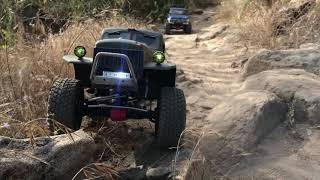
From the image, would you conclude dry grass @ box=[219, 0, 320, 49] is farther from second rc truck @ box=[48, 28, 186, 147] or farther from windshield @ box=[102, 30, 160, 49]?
second rc truck @ box=[48, 28, 186, 147]

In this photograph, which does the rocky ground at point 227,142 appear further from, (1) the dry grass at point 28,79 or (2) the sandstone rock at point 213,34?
(2) the sandstone rock at point 213,34

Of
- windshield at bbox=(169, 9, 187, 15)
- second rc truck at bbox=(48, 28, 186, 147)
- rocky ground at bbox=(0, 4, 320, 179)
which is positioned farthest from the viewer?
windshield at bbox=(169, 9, 187, 15)


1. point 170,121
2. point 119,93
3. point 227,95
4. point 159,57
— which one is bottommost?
point 227,95

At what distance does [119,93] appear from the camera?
5.06 metres

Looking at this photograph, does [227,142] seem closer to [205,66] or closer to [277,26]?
[205,66]

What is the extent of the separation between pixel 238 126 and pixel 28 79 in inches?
113

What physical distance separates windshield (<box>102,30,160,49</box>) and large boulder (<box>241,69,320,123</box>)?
139 cm

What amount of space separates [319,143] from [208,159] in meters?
1.24

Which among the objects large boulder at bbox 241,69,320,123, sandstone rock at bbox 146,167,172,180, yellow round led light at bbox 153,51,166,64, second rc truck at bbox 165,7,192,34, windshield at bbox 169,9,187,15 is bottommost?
second rc truck at bbox 165,7,192,34

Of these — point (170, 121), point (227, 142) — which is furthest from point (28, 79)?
point (227, 142)

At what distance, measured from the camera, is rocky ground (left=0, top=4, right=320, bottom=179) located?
4.06 meters

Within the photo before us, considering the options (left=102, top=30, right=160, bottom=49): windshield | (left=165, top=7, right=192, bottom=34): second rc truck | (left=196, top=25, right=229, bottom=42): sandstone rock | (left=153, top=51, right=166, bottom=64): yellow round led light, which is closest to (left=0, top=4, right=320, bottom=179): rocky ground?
(left=153, top=51, right=166, bottom=64): yellow round led light

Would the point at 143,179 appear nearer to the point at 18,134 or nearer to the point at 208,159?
the point at 208,159

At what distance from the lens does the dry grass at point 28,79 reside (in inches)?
197
